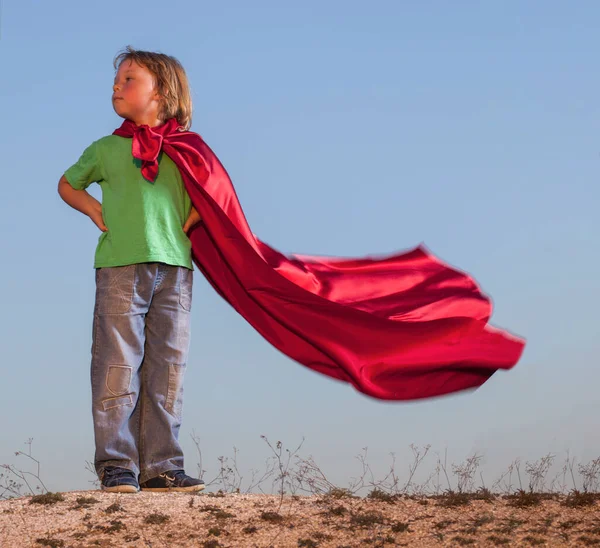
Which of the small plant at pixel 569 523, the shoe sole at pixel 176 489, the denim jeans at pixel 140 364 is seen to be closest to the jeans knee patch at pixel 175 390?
the denim jeans at pixel 140 364

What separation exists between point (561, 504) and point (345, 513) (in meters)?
1.16

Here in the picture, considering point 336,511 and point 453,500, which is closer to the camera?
point 336,511

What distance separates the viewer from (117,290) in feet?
17.4

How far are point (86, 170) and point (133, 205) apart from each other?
1.32 feet

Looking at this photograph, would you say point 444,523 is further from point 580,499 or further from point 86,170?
point 86,170

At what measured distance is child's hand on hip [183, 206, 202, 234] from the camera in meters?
5.56

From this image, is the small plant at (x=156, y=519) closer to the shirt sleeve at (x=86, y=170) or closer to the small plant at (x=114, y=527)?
the small plant at (x=114, y=527)

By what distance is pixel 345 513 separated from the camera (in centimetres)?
493

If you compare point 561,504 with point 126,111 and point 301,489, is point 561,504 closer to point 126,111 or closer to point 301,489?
point 301,489

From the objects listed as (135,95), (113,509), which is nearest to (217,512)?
(113,509)

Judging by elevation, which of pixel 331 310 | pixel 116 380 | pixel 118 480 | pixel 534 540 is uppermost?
pixel 331 310

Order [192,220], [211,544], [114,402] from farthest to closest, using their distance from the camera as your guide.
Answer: [192,220] → [114,402] → [211,544]

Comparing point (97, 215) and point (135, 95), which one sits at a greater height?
point (135, 95)

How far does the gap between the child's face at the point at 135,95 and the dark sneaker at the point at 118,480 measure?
6.22ft
